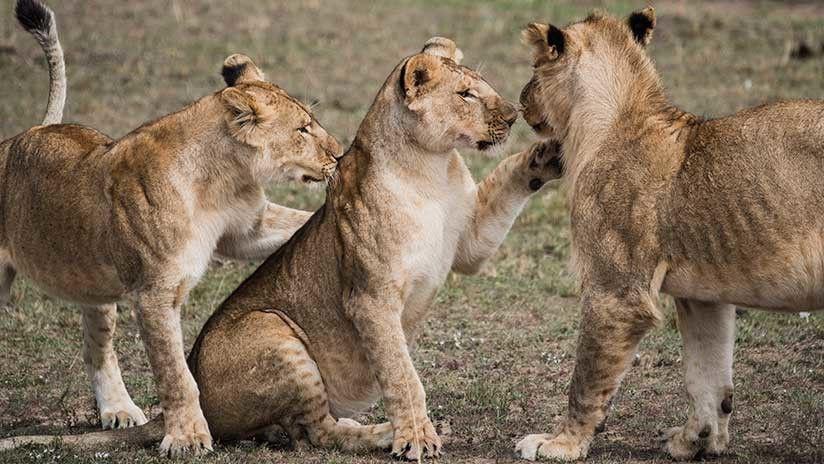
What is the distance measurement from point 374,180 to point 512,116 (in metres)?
0.58

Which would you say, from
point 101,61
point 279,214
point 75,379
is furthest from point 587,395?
point 101,61

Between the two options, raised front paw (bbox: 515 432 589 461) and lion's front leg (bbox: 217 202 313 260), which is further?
lion's front leg (bbox: 217 202 313 260)

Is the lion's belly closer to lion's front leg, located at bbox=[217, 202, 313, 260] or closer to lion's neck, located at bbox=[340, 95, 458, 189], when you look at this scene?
lion's neck, located at bbox=[340, 95, 458, 189]

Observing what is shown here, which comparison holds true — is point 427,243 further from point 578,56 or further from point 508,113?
point 578,56

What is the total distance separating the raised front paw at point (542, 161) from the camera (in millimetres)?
5328

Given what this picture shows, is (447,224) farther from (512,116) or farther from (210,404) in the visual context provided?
(210,404)

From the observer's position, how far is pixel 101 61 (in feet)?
42.7

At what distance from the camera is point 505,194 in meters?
5.35

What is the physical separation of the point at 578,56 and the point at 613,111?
0.89ft

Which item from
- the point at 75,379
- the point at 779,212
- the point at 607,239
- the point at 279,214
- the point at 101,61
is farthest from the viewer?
the point at 101,61

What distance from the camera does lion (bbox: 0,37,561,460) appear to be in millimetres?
5070

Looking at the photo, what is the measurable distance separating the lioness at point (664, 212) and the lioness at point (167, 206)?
1.03m

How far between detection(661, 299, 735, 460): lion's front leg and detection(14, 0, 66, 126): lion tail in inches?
129

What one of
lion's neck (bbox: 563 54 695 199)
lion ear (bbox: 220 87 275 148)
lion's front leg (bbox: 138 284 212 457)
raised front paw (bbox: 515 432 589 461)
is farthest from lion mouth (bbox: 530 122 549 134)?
lion's front leg (bbox: 138 284 212 457)
